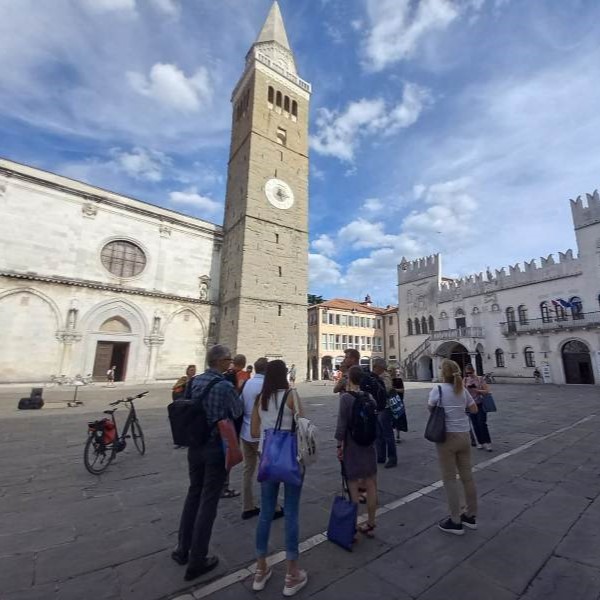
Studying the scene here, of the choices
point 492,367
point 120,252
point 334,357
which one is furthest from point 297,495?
point 334,357

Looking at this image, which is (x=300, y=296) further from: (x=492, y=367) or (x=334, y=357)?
Answer: (x=492, y=367)

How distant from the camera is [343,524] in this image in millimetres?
3049

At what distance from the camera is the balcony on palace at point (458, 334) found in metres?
30.5

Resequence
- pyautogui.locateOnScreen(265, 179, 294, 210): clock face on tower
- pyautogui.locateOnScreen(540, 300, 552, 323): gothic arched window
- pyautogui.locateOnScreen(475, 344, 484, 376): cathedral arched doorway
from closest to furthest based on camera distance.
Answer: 1. pyautogui.locateOnScreen(265, 179, 294, 210): clock face on tower
2. pyautogui.locateOnScreen(540, 300, 552, 323): gothic arched window
3. pyautogui.locateOnScreen(475, 344, 484, 376): cathedral arched doorway

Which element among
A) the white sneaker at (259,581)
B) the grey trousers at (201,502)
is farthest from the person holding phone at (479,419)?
the grey trousers at (201,502)

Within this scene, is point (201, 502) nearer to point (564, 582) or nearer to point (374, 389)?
point (374, 389)

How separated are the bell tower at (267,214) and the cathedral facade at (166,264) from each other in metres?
0.10

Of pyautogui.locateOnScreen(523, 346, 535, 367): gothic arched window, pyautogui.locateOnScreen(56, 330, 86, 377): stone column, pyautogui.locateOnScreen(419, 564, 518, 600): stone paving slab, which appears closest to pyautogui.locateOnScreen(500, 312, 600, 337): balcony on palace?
pyautogui.locateOnScreen(523, 346, 535, 367): gothic arched window

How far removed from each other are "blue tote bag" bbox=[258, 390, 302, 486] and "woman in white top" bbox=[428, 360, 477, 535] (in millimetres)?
1910

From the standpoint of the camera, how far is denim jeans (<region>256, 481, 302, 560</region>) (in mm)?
2568

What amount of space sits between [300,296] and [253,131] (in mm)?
14158

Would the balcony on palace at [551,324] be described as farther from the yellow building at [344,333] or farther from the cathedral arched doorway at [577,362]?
the yellow building at [344,333]

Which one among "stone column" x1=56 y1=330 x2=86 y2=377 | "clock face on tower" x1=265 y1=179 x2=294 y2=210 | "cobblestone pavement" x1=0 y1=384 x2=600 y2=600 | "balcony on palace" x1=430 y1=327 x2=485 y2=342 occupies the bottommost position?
"cobblestone pavement" x1=0 y1=384 x2=600 y2=600

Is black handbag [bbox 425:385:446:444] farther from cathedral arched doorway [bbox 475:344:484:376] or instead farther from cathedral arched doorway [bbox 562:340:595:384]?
cathedral arched doorway [bbox 475:344:484:376]
